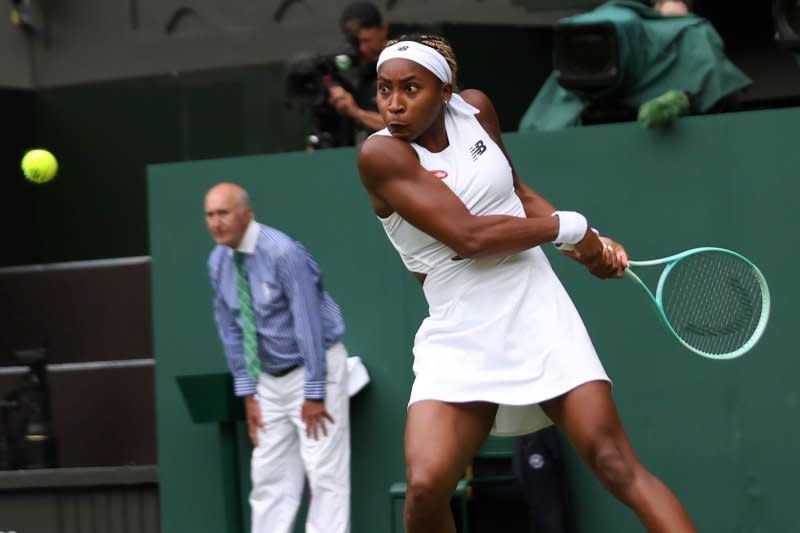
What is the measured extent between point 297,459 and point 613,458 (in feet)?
11.1

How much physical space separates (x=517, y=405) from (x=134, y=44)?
264 inches

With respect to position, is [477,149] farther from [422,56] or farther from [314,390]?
[314,390]

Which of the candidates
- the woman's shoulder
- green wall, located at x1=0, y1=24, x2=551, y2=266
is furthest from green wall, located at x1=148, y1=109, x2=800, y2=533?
the woman's shoulder

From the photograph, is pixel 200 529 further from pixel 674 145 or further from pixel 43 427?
pixel 674 145

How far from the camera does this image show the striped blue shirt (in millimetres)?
7684

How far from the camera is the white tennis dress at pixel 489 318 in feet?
16.1

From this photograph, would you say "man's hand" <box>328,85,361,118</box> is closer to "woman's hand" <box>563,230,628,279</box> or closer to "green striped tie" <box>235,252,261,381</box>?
"green striped tie" <box>235,252,261,381</box>

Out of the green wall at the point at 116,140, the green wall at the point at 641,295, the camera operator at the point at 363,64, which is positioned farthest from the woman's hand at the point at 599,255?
the green wall at the point at 116,140

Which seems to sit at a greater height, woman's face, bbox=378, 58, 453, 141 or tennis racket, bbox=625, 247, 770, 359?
woman's face, bbox=378, 58, 453, 141

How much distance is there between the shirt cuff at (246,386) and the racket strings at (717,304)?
257 centimetres

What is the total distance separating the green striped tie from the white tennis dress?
2820 mm

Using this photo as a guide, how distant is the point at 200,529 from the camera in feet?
28.1

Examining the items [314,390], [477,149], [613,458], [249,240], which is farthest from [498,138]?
[249,240]

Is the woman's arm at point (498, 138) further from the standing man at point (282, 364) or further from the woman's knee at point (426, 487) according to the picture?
the standing man at point (282, 364)
